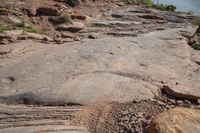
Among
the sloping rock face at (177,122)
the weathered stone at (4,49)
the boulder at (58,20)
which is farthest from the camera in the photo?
the boulder at (58,20)

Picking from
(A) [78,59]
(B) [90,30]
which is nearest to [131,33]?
(B) [90,30]

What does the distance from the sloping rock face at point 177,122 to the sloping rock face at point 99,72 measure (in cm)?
97

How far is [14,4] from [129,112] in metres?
5.26

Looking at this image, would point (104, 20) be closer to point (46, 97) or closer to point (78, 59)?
point (78, 59)

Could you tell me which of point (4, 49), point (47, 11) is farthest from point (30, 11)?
point (4, 49)

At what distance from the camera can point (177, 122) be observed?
4242 mm

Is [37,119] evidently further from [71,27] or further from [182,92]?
[71,27]

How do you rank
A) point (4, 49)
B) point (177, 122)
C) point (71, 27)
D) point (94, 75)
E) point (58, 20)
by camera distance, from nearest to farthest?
point (177, 122) < point (94, 75) < point (4, 49) < point (71, 27) < point (58, 20)

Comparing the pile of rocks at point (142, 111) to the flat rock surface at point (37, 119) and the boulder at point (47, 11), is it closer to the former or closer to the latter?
the flat rock surface at point (37, 119)

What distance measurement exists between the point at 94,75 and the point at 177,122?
1940 mm

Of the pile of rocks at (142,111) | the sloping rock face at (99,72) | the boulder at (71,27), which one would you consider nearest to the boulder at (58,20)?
the boulder at (71,27)

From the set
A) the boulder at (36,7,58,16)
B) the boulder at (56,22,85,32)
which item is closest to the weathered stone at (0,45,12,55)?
the boulder at (56,22,85,32)

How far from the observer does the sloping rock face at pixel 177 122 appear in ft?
13.6

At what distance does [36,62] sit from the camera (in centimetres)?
652
